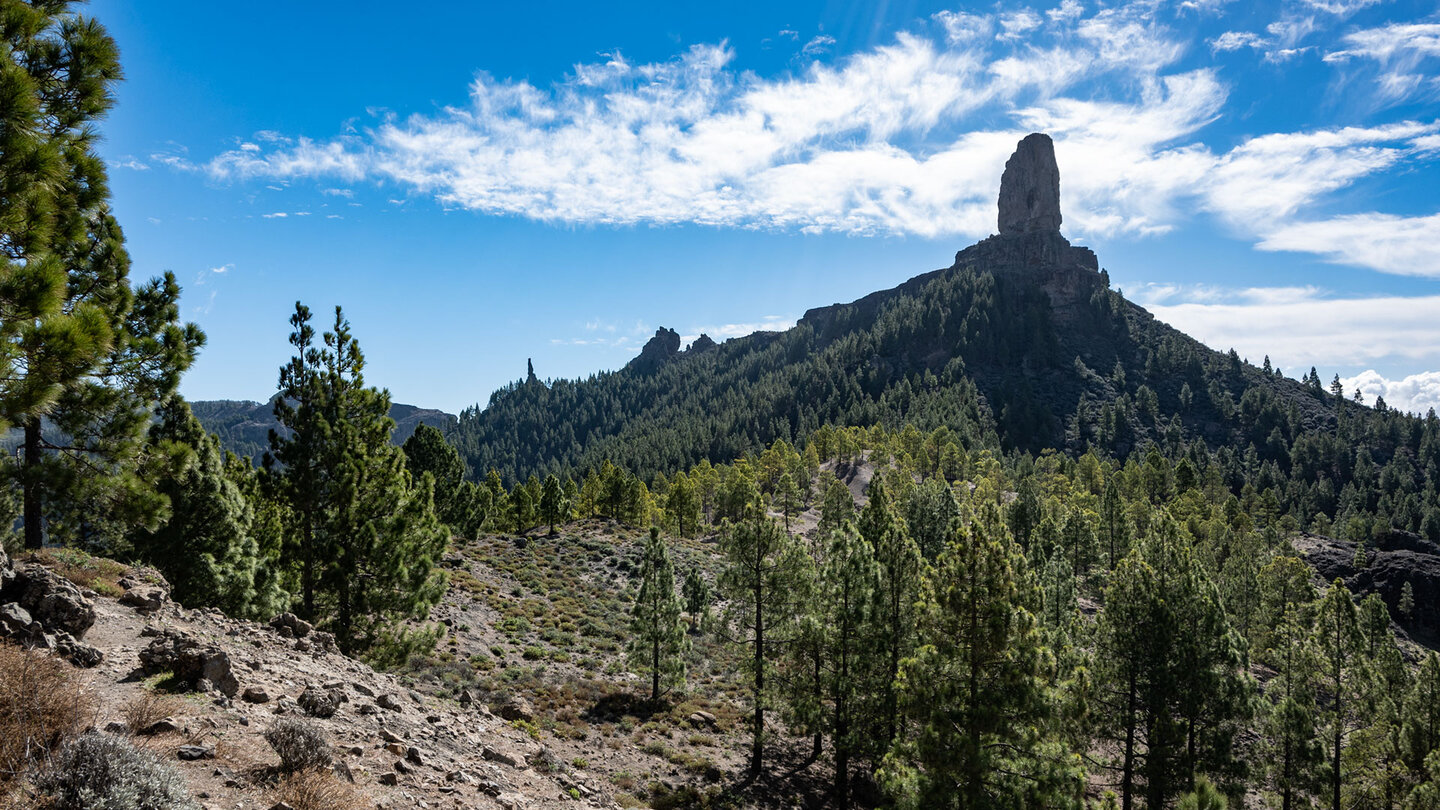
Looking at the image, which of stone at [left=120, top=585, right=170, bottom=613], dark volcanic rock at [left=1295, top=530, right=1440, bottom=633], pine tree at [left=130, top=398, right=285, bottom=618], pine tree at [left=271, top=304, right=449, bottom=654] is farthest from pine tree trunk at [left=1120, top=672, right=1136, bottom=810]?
dark volcanic rock at [left=1295, top=530, right=1440, bottom=633]

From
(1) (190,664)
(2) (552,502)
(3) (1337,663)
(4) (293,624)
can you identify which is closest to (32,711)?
(1) (190,664)

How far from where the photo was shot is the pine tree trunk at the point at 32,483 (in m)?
9.42

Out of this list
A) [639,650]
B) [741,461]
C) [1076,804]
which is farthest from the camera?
[741,461]

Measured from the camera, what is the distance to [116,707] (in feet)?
26.0

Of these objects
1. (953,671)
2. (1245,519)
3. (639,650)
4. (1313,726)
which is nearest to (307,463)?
(639,650)

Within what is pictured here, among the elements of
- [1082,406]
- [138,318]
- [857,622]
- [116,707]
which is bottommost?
[857,622]

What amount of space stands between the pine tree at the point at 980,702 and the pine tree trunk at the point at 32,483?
17.2m

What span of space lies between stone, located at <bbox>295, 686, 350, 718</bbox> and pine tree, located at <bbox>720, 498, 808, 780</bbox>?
14.9 meters

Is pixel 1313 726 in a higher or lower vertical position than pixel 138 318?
lower

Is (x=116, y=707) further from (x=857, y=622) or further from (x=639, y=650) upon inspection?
(x=639, y=650)

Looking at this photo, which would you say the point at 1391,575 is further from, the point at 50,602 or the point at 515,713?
the point at 50,602

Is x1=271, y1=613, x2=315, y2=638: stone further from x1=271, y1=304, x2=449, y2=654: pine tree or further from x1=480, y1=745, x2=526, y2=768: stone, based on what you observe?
x1=480, y1=745, x2=526, y2=768: stone

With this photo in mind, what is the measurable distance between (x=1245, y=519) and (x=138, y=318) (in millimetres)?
109250

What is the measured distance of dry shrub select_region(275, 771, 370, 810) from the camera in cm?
698
